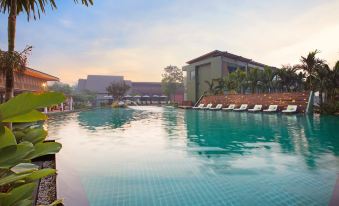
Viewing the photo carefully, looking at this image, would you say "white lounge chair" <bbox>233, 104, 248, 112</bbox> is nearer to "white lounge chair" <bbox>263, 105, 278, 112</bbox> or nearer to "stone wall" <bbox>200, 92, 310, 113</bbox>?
"stone wall" <bbox>200, 92, 310, 113</bbox>

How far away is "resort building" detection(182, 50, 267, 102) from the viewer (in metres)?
41.9

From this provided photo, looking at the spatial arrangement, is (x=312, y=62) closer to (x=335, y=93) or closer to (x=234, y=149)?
(x=335, y=93)

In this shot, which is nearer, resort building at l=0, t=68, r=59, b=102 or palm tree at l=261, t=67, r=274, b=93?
resort building at l=0, t=68, r=59, b=102

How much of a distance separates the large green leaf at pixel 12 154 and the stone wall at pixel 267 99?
25.9 meters

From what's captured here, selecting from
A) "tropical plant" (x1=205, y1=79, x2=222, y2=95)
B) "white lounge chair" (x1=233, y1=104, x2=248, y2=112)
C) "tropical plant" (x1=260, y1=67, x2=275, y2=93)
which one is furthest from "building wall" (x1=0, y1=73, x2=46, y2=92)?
"tropical plant" (x1=260, y1=67, x2=275, y2=93)

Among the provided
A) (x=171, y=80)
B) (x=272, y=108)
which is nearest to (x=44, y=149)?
(x=272, y=108)

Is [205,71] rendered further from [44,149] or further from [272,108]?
[44,149]

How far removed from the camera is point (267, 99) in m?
28.4

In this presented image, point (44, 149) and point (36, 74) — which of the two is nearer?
point (44, 149)

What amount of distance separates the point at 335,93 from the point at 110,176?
24652 millimetres

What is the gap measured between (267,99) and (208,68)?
17923mm

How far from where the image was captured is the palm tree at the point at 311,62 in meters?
23.4

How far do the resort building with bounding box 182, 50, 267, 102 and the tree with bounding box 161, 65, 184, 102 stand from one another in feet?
48.6

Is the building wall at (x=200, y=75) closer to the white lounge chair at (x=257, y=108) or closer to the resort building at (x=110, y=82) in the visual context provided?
the white lounge chair at (x=257, y=108)
